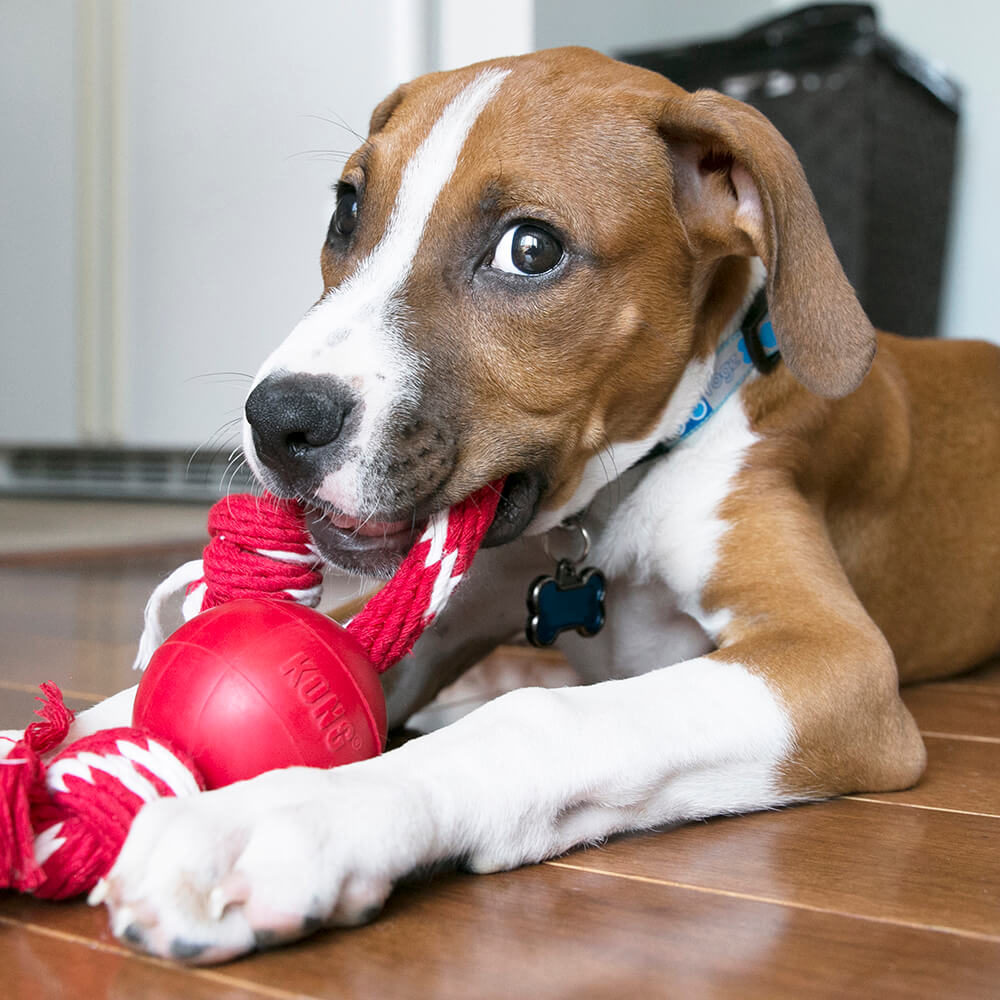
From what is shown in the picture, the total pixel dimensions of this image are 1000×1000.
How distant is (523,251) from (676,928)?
36.5 inches

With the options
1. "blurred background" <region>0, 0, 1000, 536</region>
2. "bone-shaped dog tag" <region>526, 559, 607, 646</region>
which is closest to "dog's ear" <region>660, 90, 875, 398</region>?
"bone-shaped dog tag" <region>526, 559, 607, 646</region>

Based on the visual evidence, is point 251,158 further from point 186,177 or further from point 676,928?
point 676,928

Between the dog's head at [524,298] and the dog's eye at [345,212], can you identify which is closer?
the dog's head at [524,298]

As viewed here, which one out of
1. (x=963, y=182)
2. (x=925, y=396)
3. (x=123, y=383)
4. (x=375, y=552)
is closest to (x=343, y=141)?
(x=123, y=383)

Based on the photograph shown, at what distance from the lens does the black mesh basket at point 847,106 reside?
4.86 m

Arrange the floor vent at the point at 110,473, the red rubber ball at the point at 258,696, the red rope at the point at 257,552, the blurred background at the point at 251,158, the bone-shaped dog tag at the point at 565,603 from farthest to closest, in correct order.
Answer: the floor vent at the point at 110,473 → the blurred background at the point at 251,158 → the bone-shaped dog tag at the point at 565,603 → the red rope at the point at 257,552 → the red rubber ball at the point at 258,696

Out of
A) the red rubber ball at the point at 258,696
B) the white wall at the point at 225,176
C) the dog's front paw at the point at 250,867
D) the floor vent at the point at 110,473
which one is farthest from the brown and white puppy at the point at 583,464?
the floor vent at the point at 110,473

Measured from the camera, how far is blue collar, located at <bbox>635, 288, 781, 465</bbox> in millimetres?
1898

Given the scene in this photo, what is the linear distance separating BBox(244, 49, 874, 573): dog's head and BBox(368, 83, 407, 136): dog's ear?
203 mm

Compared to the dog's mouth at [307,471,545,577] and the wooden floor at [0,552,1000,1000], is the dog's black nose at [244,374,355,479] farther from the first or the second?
the wooden floor at [0,552,1000,1000]

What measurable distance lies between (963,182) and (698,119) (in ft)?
16.7

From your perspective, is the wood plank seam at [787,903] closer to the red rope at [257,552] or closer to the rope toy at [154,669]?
the rope toy at [154,669]

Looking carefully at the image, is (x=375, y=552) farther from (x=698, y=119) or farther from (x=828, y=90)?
(x=828, y=90)

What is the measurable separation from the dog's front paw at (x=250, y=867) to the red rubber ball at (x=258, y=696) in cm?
15
